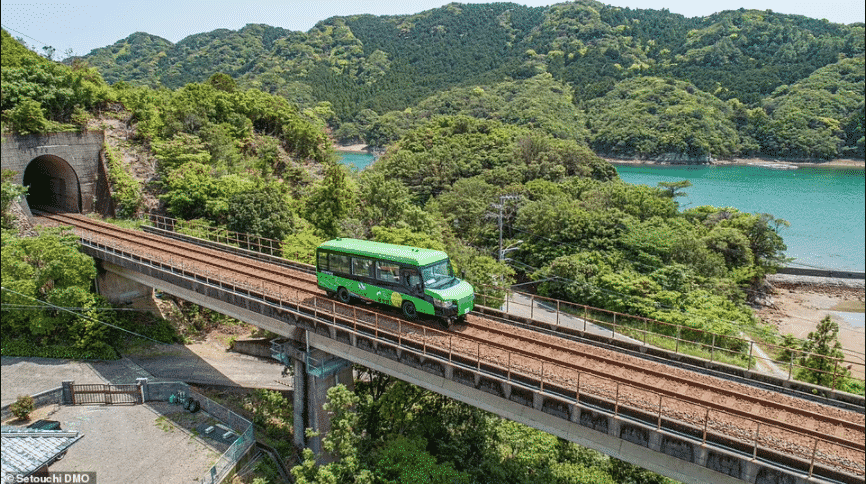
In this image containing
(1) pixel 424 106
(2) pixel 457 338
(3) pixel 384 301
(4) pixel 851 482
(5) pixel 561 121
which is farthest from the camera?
(1) pixel 424 106

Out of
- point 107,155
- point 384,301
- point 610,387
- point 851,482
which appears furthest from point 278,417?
point 107,155

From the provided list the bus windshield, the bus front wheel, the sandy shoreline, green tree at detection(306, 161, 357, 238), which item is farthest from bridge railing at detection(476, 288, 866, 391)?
the sandy shoreline

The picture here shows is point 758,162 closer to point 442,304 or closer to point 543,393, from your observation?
point 442,304

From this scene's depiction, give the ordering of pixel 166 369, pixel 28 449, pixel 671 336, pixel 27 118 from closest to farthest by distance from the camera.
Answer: pixel 28 449 → pixel 27 118 → pixel 671 336 → pixel 166 369

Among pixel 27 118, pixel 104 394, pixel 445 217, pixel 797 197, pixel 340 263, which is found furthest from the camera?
pixel 797 197

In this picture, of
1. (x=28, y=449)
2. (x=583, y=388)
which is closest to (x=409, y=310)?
(x=583, y=388)

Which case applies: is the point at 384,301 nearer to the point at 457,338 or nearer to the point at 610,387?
the point at 457,338
